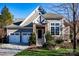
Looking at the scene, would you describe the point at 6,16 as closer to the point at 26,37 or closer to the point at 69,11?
the point at 26,37

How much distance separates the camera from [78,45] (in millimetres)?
8594

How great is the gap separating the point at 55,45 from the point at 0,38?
0.85 m

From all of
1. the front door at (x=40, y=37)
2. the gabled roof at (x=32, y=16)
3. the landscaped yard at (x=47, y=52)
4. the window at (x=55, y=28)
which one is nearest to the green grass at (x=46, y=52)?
the landscaped yard at (x=47, y=52)

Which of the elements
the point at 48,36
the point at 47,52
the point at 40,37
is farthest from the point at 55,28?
the point at 47,52

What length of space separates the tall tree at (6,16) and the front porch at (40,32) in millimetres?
382

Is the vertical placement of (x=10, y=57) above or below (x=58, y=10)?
below

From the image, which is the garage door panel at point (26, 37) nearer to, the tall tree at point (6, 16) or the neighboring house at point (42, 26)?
the neighboring house at point (42, 26)

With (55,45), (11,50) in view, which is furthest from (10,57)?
(55,45)

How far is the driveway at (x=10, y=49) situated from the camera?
8.59 metres

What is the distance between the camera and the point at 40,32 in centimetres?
863

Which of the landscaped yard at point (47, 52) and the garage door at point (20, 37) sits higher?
the garage door at point (20, 37)

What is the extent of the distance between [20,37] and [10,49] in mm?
238

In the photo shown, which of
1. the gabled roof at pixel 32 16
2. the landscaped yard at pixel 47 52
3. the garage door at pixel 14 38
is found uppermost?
the gabled roof at pixel 32 16

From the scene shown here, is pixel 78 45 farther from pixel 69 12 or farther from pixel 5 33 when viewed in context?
pixel 5 33
